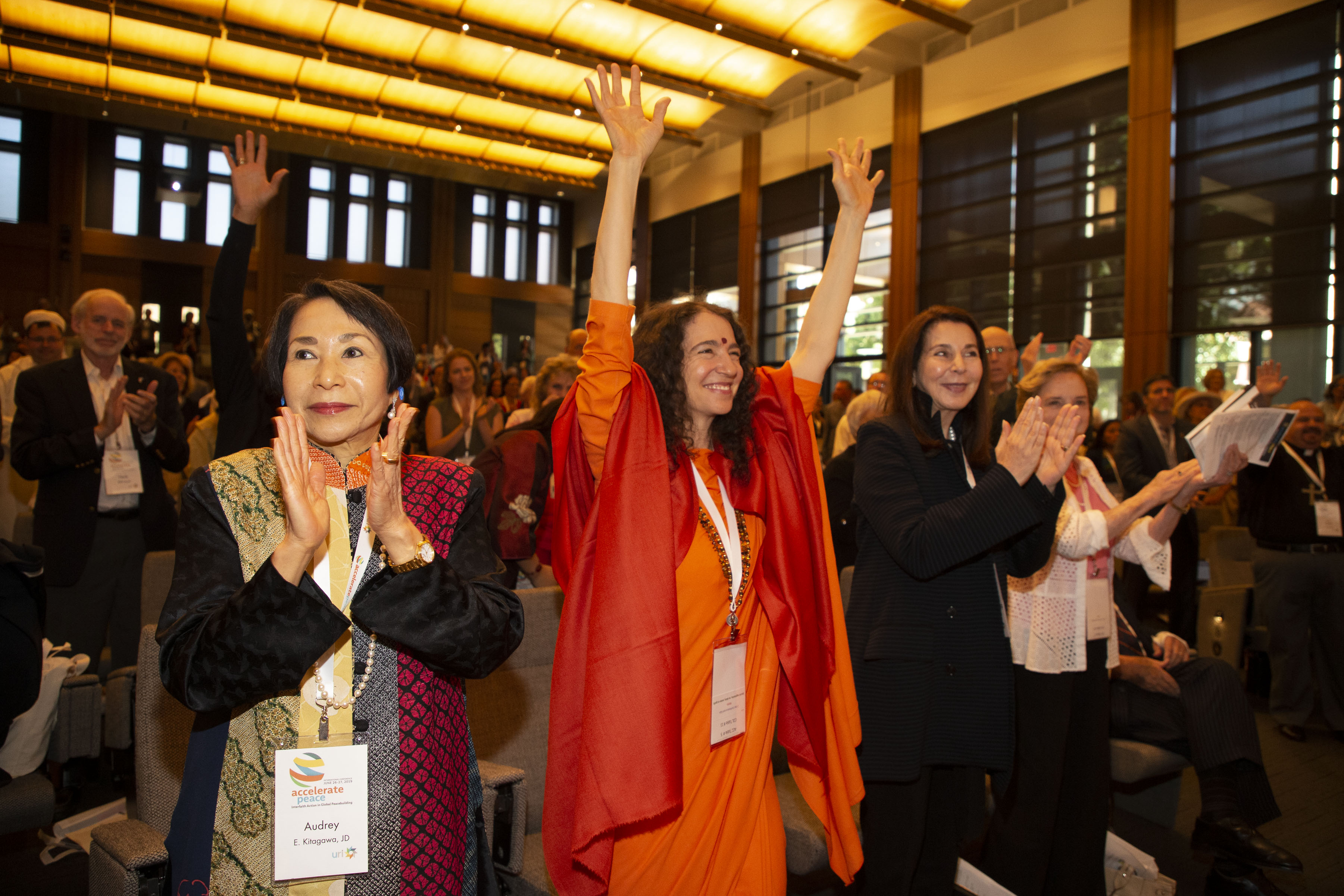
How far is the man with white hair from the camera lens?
3.40m

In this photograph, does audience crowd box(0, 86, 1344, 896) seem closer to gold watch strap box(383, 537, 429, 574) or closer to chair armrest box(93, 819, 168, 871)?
gold watch strap box(383, 537, 429, 574)

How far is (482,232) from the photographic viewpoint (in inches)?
788

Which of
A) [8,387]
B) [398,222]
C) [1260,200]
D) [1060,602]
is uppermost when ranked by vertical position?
[398,222]

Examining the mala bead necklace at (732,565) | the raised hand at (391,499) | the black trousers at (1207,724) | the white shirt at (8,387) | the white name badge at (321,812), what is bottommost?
the black trousers at (1207,724)

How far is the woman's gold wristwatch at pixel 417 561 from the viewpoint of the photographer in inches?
45.5

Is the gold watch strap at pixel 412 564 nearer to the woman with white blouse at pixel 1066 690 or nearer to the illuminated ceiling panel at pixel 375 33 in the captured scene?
the woman with white blouse at pixel 1066 690

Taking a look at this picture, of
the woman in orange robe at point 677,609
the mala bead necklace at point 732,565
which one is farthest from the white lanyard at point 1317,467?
the mala bead necklace at point 732,565

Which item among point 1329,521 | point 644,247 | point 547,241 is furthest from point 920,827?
point 547,241

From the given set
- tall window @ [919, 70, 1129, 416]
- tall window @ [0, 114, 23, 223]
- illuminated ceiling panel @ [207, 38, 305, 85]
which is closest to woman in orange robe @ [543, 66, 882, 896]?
tall window @ [919, 70, 1129, 416]

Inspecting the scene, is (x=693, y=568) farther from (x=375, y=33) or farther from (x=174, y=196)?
(x=174, y=196)

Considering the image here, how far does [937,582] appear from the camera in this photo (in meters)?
2.00

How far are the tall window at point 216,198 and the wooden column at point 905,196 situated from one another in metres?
13.0

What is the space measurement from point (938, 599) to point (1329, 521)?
412 cm

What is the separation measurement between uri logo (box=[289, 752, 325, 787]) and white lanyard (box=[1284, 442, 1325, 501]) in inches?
215
